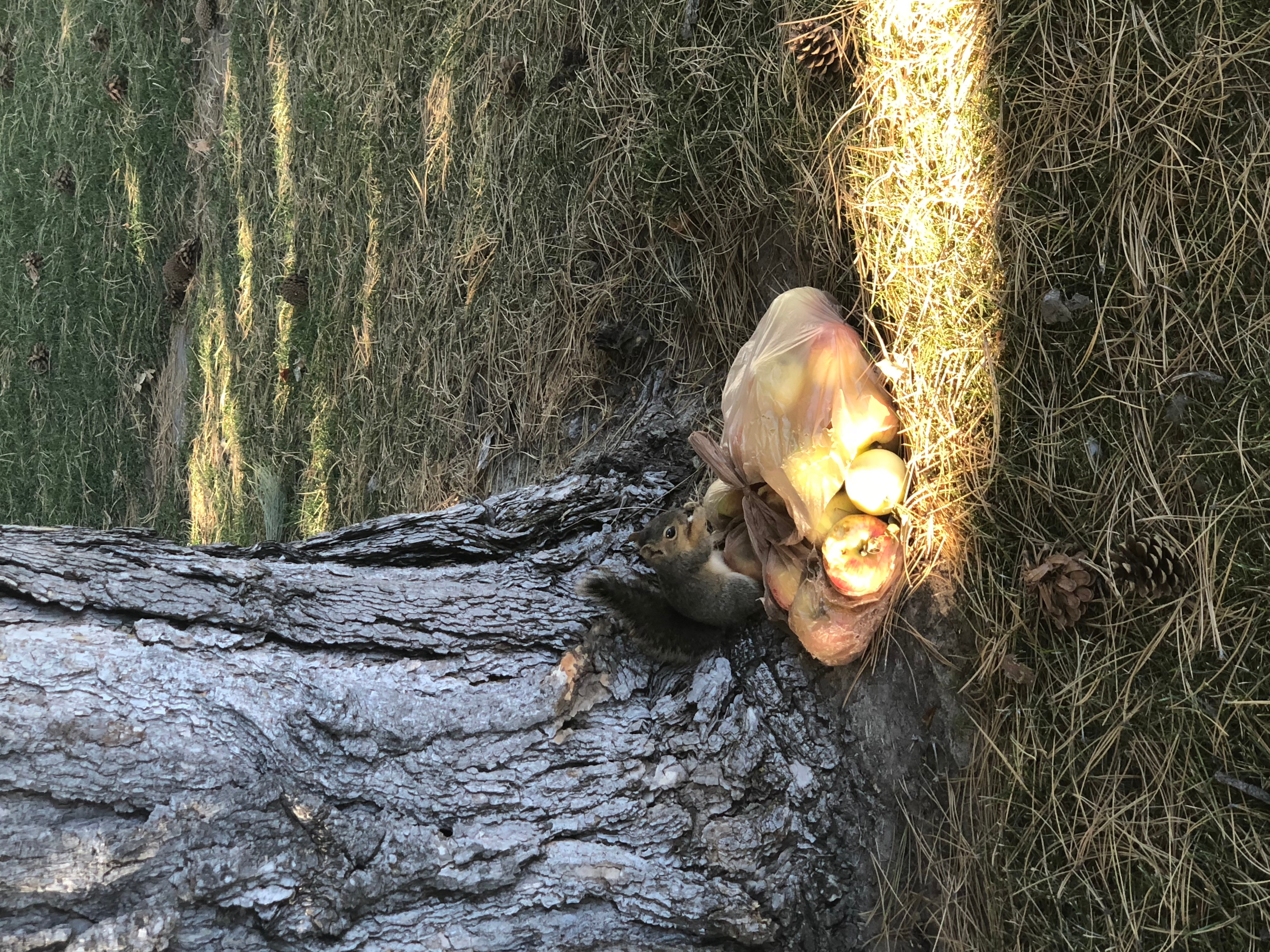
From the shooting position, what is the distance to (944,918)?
165 centimetres

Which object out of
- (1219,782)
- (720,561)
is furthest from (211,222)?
(1219,782)

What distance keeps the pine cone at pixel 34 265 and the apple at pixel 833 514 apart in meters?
4.93

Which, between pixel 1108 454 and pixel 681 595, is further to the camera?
pixel 681 595

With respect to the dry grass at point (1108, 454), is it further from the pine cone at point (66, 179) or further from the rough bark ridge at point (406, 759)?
the pine cone at point (66, 179)

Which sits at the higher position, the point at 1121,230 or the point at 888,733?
the point at 1121,230

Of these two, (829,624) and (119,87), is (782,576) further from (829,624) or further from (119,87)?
(119,87)

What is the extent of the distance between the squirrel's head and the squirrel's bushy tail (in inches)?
2.9

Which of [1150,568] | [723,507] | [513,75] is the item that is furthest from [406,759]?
[513,75]

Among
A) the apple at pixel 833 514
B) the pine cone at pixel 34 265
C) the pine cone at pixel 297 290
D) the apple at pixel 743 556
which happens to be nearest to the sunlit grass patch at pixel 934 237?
the apple at pixel 833 514

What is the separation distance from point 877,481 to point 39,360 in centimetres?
492

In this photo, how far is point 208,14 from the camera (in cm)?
455

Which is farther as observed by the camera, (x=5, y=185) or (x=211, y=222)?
(x=5, y=185)

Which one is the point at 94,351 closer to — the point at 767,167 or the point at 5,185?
the point at 5,185

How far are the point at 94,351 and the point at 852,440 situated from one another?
4.48m
